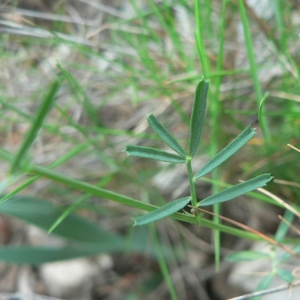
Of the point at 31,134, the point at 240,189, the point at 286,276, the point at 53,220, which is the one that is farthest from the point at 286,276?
the point at 53,220

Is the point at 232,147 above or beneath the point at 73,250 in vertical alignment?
above

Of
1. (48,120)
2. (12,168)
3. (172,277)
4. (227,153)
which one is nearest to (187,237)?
(172,277)

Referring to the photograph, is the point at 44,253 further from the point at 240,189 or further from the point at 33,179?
the point at 240,189

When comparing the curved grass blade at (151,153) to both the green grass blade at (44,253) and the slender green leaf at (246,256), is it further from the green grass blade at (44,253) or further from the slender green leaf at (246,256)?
the green grass blade at (44,253)

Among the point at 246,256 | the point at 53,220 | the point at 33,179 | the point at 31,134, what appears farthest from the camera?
the point at 53,220

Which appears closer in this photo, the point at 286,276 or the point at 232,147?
the point at 232,147

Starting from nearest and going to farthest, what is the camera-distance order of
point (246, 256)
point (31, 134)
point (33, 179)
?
point (31, 134) → point (33, 179) → point (246, 256)

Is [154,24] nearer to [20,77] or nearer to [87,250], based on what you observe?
[20,77]

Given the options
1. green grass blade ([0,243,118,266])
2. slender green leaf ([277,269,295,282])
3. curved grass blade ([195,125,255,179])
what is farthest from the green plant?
green grass blade ([0,243,118,266])
